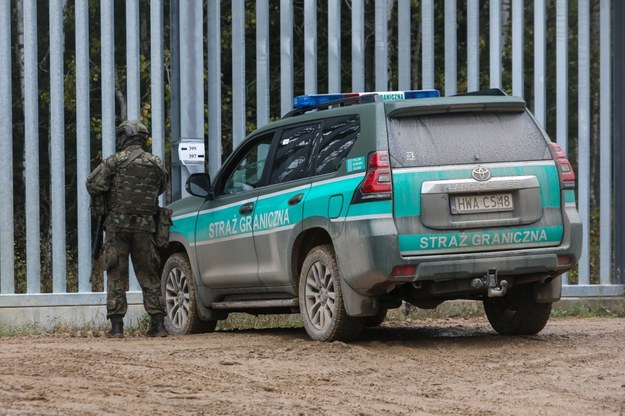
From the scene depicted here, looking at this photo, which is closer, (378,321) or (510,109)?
(510,109)

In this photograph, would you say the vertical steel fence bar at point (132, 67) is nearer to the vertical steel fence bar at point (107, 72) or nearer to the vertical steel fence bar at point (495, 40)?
the vertical steel fence bar at point (107, 72)

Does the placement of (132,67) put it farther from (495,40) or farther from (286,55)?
(495,40)

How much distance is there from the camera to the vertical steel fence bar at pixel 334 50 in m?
16.1

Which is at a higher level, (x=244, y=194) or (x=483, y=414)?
(x=244, y=194)

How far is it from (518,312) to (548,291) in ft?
1.74

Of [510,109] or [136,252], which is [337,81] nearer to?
[136,252]

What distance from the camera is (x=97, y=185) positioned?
40.1 feet

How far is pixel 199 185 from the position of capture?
40.2ft

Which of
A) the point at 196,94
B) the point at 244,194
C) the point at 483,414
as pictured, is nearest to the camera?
the point at 483,414

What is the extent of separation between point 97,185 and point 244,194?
138 cm

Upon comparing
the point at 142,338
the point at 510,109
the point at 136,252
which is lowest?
the point at 142,338

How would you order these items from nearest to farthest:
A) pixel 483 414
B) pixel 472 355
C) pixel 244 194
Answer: pixel 483 414 < pixel 472 355 < pixel 244 194

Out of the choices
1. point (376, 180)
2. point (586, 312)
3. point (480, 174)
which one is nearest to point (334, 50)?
point (586, 312)

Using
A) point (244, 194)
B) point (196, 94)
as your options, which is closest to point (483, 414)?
point (244, 194)
